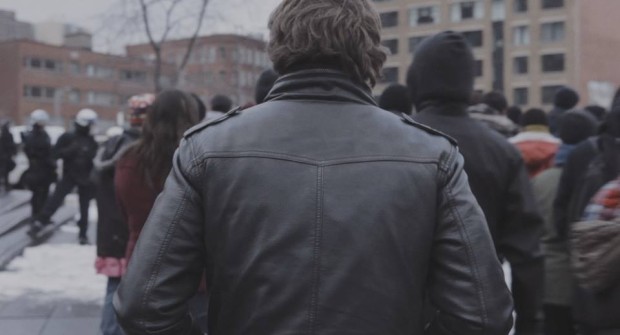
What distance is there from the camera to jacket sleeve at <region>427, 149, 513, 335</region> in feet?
6.59

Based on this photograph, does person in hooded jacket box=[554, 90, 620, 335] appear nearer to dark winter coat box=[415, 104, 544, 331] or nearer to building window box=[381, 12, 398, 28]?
dark winter coat box=[415, 104, 544, 331]

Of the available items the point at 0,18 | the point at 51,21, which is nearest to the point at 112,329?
the point at 0,18

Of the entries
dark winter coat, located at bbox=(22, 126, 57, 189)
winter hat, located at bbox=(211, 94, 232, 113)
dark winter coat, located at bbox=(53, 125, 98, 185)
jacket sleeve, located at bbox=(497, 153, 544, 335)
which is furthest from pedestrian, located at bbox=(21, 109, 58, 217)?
jacket sleeve, located at bbox=(497, 153, 544, 335)

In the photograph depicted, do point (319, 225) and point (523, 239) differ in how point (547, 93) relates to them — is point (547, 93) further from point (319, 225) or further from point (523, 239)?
point (319, 225)

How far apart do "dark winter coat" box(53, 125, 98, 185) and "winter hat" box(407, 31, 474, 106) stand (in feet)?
27.0

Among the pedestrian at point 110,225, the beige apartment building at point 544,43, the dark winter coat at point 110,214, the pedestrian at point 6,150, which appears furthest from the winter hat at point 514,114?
the beige apartment building at point 544,43

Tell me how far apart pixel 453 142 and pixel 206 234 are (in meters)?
0.73

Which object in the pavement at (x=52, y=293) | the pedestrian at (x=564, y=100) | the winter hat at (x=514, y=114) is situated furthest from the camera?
the winter hat at (x=514, y=114)

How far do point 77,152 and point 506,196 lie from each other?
28.8 ft

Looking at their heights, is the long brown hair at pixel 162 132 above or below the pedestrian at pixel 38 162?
above

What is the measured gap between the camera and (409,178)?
2.02 metres

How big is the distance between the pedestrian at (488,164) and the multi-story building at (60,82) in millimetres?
74677

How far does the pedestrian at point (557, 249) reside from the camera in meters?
4.84

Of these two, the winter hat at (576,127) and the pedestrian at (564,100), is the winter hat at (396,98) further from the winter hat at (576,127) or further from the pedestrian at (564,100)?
the pedestrian at (564,100)
